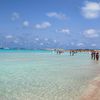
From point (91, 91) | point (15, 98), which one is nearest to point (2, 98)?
point (15, 98)

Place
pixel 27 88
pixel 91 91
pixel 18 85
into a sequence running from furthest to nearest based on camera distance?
pixel 18 85 < pixel 27 88 < pixel 91 91

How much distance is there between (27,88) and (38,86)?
1011 millimetres

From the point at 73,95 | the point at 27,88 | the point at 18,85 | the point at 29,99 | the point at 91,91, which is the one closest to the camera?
the point at 29,99

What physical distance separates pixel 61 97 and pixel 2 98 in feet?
10.1

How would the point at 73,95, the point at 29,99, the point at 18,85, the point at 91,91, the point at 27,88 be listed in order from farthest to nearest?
1. the point at 18,85
2. the point at 27,88
3. the point at 91,91
4. the point at 73,95
5. the point at 29,99

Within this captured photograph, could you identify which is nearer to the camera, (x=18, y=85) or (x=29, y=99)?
(x=29, y=99)

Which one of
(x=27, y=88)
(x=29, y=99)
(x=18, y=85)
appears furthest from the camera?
(x=18, y=85)

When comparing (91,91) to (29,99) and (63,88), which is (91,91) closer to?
(63,88)

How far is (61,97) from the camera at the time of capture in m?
14.0

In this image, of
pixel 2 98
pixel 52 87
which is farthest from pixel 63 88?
pixel 2 98

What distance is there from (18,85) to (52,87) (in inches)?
95.4

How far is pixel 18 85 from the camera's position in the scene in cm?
1797

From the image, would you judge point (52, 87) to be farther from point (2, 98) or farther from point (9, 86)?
point (2, 98)

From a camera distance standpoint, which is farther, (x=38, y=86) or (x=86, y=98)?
(x=38, y=86)
